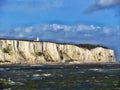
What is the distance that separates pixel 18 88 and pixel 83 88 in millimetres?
10078

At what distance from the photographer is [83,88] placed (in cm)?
6769

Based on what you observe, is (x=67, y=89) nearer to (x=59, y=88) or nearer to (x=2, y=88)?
(x=59, y=88)

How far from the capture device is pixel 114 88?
216 ft

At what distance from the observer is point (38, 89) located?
65.8m

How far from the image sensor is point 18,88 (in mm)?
67188

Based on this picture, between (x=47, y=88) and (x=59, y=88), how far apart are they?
6.16 feet

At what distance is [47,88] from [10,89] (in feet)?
18.8

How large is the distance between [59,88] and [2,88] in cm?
896

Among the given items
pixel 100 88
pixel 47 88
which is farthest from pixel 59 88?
pixel 100 88

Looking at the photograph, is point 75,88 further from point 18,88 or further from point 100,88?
point 18,88

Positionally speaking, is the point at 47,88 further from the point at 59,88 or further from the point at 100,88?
the point at 100,88

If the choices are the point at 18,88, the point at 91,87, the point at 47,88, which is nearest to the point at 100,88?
the point at 91,87

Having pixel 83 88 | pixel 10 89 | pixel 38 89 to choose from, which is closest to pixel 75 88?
pixel 83 88

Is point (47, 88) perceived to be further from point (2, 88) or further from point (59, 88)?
point (2, 88)
